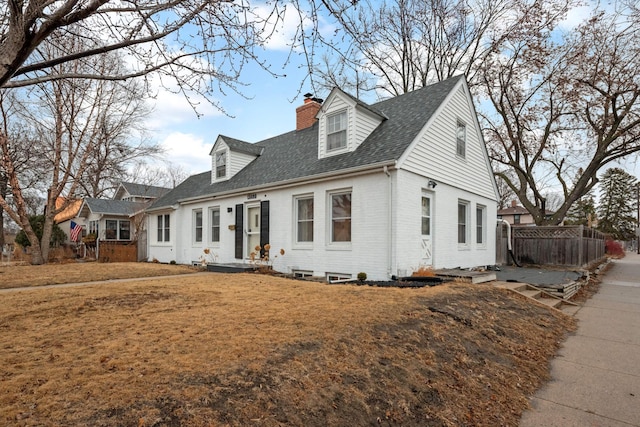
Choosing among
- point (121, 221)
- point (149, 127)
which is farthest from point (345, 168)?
point (121, 221)

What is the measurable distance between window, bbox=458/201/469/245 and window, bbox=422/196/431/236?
2287 mm

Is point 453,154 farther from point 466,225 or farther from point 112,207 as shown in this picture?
point 112,207

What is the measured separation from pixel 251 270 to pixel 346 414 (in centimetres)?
876

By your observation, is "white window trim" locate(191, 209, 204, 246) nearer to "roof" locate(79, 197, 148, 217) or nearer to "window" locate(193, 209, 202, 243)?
"window" locate(193, 209, 202, 243)

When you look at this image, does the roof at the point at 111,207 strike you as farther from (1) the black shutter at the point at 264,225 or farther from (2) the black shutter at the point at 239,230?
(1) the black shutter at the point at 264,225

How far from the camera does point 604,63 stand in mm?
17078

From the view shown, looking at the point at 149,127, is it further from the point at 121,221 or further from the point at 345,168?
the point at 345,168

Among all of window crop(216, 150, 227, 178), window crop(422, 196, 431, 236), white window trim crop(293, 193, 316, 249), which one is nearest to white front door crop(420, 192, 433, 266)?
window crop(422, 196, 431, 236)

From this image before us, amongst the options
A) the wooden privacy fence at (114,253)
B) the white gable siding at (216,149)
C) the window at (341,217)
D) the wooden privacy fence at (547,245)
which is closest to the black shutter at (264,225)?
the window at (341,217)

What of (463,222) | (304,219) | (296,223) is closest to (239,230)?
(296,223)

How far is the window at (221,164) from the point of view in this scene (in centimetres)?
1493

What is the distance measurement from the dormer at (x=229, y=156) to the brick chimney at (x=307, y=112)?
215 centimetres

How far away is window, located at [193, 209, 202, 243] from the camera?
1502cm

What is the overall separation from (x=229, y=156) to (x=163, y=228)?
5.40 meters
